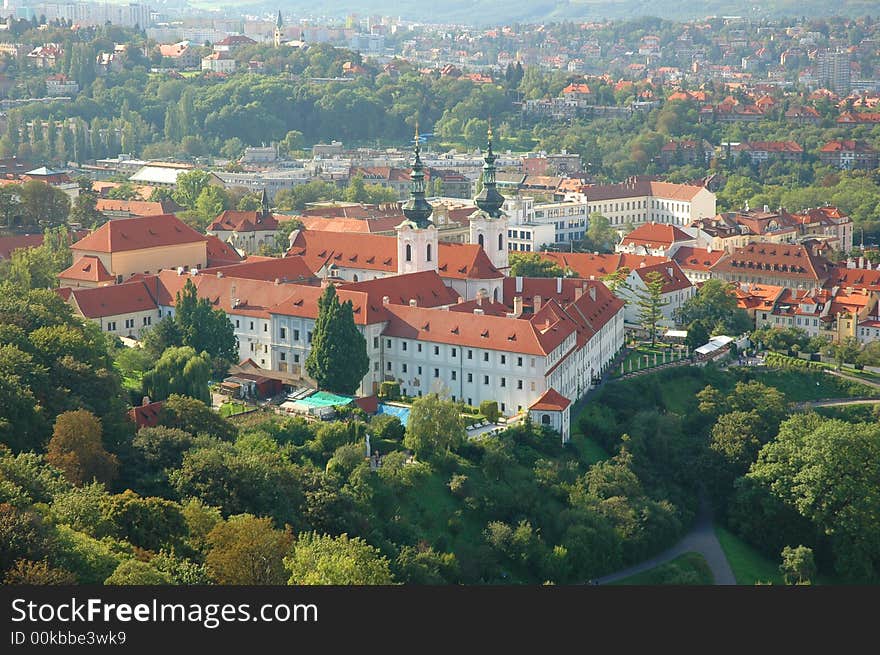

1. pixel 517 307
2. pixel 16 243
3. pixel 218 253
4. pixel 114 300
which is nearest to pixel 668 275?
pixel 517 307

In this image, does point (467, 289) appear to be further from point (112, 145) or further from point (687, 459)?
point (112, 145)

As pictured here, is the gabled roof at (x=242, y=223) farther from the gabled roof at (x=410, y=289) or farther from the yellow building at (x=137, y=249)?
the gabled roof at (x=410, y=289)

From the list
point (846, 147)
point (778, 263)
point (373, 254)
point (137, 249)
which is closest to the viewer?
point (137, 249)

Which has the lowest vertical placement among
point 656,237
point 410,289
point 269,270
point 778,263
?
point 656,237

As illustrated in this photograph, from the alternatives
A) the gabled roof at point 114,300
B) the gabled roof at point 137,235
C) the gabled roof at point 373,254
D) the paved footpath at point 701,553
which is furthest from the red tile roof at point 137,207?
the paved footpath at point 701,553

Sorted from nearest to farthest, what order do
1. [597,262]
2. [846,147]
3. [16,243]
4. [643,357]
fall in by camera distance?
[643,357]
[16,243]
[597,262]
[846,147]

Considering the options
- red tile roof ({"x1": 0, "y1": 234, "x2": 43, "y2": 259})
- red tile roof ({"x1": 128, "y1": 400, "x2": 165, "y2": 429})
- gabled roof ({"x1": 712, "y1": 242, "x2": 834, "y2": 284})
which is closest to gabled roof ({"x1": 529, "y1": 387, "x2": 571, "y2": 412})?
red tile roof ({"x1": 128, "y1": 400, "x2": 165, "y2": 429})

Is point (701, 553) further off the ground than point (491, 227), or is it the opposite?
point (491, 227)

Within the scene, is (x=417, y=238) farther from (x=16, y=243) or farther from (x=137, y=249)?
(x=16, y=243)
